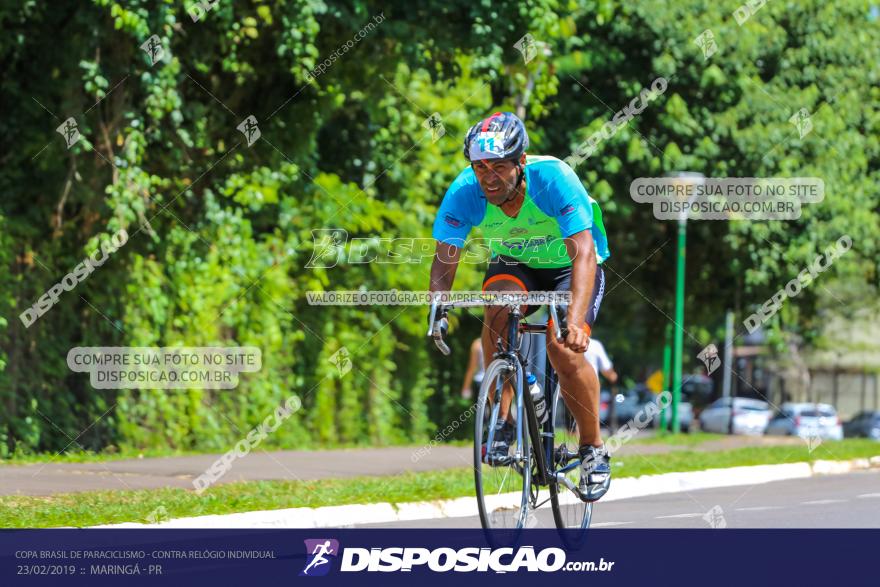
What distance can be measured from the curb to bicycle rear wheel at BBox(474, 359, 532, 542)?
5 centimetres

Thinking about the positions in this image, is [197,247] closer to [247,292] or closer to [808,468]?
[247,292]

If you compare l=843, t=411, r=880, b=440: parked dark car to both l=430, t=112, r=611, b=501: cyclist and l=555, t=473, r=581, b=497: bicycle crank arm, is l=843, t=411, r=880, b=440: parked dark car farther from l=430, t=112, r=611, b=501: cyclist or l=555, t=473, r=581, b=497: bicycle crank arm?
l=430, t=112, r=611, b=501: cyclist

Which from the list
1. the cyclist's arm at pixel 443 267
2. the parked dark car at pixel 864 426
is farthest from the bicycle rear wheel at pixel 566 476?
the parked dark car at pixel 864 426

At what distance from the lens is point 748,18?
23.1 metres

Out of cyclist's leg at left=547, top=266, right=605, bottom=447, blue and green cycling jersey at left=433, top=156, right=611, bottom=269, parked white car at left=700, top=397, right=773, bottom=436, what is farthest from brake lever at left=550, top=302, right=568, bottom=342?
parked white car at left=700, top=397, right=773, bottom=436

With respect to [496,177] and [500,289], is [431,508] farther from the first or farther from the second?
[496,177]

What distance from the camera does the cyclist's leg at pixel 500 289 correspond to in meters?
6.88

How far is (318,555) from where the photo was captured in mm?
6734

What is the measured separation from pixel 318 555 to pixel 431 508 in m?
3.12

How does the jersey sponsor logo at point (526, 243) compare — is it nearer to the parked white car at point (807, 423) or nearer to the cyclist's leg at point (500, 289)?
the cyclist's leg at point (500, 289)

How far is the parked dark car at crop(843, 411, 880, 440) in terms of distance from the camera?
151 feet

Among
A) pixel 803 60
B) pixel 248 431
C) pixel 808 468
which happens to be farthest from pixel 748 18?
pixel 248 431

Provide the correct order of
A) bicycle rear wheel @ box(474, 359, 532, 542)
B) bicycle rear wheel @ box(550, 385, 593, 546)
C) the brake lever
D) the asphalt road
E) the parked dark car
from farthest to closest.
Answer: the parked dark car → the asphalt road → bicycle rear wheel @ box(550, 385, 593, 546) → the brake lever → bicycle rear wheel @ box(474, 359, 532, 542)

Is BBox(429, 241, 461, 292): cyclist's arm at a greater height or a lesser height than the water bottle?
greater
